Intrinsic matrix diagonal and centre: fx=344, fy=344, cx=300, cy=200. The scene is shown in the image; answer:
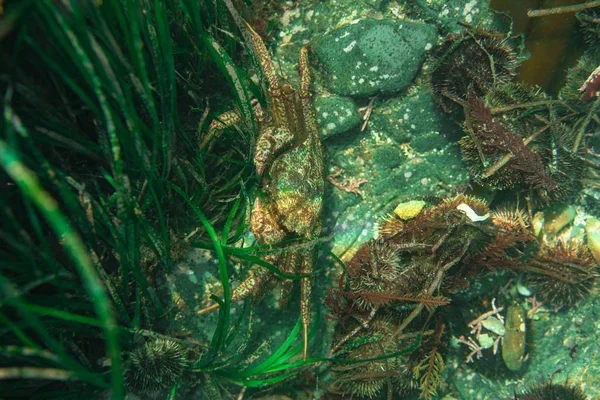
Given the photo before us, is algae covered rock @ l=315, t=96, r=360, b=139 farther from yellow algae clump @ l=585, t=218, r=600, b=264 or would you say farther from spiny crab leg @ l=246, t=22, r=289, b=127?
yellow algae clump @ l=585, t=218, r=600, b=264

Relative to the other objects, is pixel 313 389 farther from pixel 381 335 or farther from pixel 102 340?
pixel 102 340

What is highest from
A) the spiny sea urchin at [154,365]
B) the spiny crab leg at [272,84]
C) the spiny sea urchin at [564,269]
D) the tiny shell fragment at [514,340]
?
the spiny crab leg at [272,84]

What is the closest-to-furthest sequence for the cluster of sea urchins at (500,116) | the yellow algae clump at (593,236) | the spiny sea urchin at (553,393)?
the cluster of sea urchins at (500,116) → the spiny sea urchin at (553,393) → the yellow algae clump at (593,236)

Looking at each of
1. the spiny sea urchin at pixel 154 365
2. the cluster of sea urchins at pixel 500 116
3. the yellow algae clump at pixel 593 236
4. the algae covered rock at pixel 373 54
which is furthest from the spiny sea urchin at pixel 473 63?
the spiny sea urchin at pixel 154 365

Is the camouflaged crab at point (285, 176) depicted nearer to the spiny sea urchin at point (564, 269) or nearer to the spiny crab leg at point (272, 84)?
the spiny crab leg at point (272, 84)

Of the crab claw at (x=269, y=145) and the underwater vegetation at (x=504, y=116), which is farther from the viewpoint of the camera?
the underwater vegetation at (x=504, y=116)

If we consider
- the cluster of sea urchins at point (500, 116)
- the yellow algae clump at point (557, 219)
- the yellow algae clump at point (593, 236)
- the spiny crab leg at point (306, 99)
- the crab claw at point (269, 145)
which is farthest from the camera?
the yellow algae clump at point (557, 219)

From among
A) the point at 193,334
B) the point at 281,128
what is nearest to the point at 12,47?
the point at 281,128

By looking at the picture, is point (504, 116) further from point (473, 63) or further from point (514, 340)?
point (514, 340)
